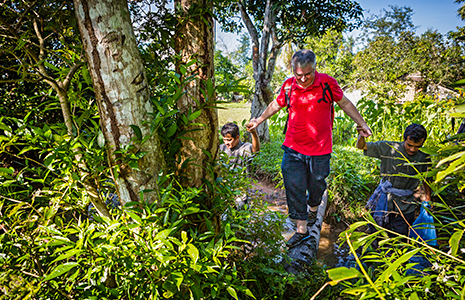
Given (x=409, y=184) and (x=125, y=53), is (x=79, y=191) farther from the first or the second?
(x=409, y=184)

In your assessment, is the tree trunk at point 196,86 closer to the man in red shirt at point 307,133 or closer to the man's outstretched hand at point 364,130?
the man in red shirt at point 307,133

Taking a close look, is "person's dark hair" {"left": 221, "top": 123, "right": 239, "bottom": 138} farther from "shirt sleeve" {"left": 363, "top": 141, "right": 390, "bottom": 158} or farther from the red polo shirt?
"shirt sleeve" {"left": 363, "top": 141, "right": 390, "bottom": 158}

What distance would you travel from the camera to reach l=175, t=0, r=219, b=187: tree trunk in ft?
3.38

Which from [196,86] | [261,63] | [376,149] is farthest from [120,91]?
[261,63]

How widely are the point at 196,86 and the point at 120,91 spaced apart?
12.3 inches

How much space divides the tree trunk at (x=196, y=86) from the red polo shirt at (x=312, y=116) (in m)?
1.33

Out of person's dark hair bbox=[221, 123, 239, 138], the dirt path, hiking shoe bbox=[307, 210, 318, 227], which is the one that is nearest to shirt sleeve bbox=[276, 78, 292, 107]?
person's dark hair bbox=[221, 123, 239, 138]

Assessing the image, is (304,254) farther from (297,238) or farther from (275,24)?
(275,24)

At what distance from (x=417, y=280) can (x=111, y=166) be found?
1.03 metres

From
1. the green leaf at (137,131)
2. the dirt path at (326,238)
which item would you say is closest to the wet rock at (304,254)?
the dirt path at (326,238)

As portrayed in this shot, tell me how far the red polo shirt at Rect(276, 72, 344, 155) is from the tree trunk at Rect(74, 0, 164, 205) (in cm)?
160

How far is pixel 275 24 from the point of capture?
571 centimetres

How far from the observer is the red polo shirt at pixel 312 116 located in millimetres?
2154

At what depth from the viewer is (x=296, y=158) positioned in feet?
7.54
